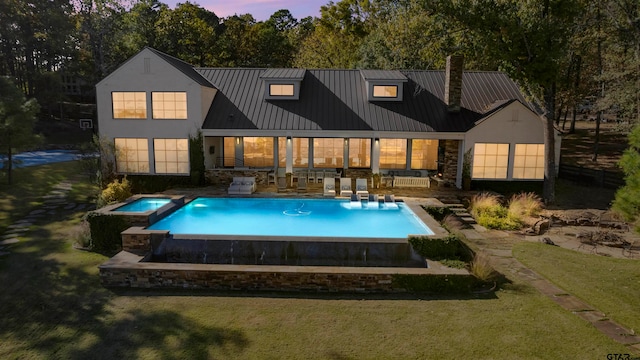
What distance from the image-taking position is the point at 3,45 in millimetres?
47812

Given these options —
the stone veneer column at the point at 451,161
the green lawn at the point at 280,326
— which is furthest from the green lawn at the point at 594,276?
the stone veneer column at the point at 451,161

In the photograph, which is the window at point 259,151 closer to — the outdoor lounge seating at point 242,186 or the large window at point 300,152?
the large window at point 300,152

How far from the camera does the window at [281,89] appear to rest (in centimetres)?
2383

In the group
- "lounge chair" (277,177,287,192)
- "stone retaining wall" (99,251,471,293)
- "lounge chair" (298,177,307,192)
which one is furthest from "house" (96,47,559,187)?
"stone retaining wall" (99,251,471,293)

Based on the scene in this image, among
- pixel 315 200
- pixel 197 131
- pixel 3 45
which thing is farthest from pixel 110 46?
pixel 315 200

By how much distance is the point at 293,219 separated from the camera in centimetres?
Answer: 1605

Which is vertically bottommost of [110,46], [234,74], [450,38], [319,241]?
[319,241]

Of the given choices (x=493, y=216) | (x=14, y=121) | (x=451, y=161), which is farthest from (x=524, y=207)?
(x=14, y=121)

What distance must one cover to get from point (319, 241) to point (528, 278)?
5.88 metres

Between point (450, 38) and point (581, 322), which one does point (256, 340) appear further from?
point (450, 38)

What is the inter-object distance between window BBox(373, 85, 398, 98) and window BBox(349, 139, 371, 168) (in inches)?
112

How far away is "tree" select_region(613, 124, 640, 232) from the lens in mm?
9081

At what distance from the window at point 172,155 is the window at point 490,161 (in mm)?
15382


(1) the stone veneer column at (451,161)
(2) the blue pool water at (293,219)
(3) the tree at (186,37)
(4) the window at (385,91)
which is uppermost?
(3) the tree at (186,37)
